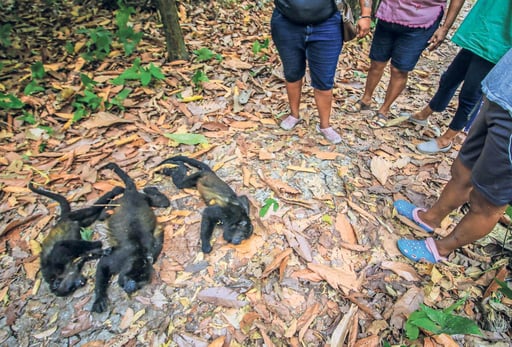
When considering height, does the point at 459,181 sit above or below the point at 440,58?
above

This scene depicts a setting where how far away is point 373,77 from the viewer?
468 cm

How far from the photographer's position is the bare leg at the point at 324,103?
13.5ft

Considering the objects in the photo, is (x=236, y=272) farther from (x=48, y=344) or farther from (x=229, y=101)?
(x=229, y=101)

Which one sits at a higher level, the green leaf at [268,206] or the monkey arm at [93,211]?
the green leaf at [268,206]

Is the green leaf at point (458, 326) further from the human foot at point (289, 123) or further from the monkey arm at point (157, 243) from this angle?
the human foot at point (289, 123)

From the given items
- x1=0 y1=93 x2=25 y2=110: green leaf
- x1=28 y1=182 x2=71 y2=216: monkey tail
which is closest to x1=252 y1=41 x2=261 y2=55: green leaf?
x1=0 y1=93 x2=25 y2=110: green leaf

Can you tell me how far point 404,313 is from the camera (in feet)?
9.20

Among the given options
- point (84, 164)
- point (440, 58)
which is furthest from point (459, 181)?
point (440, 58)

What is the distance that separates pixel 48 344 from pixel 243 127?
315 cm

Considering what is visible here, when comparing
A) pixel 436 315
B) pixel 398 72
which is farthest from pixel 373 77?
pixel 436 315

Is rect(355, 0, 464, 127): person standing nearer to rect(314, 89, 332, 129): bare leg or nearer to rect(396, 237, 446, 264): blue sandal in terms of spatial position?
rect(314, 89, 332, 129): bare leg

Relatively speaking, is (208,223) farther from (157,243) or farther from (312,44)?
(312,44)

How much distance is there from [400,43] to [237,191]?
261 cm

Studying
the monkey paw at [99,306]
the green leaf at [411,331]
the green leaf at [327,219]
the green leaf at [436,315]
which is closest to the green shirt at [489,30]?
the green leaf at [327,219]
